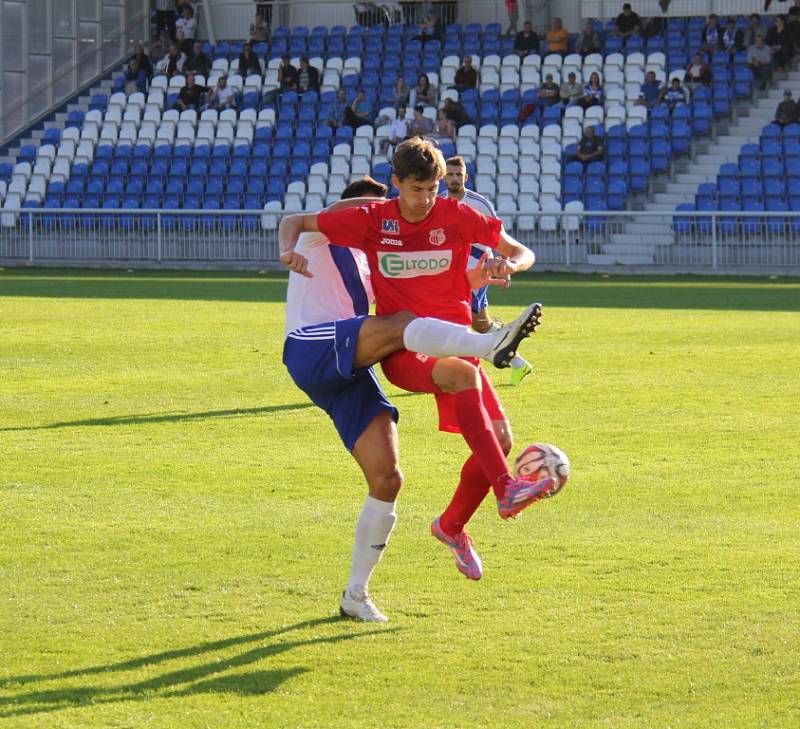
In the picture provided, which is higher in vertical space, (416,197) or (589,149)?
(416,197)

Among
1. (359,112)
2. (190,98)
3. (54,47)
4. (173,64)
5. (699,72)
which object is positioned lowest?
(359,112)

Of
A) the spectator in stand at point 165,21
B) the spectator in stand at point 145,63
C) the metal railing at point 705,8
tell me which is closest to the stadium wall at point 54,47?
the spectator in stand at point 165,21

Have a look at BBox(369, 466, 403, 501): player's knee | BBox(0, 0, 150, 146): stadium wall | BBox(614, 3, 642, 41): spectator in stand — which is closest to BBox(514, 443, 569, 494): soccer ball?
BBox(369, 466, 403, 501): player's knee

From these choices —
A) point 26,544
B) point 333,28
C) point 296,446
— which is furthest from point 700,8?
point 26,544

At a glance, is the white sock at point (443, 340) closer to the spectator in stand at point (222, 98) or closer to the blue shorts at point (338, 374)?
the blue shorts at point (338, 374)

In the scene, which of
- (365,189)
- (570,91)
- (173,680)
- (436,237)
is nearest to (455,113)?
(570,91)

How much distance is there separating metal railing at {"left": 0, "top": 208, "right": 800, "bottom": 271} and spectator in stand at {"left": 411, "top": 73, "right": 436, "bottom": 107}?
522 cm

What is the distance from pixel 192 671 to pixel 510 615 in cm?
137

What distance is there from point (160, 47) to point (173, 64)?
222 centimetres

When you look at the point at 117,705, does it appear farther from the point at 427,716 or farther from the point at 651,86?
the point at 651,86

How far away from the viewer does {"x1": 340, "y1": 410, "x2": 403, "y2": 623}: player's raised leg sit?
5988 mm

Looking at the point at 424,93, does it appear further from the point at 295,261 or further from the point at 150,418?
the point at 295,261

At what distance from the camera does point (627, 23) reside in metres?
34.8

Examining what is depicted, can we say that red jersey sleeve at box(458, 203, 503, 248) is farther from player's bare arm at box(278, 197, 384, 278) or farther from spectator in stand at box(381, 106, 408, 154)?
spectator in stand at box(381, 106, 408, 154)
